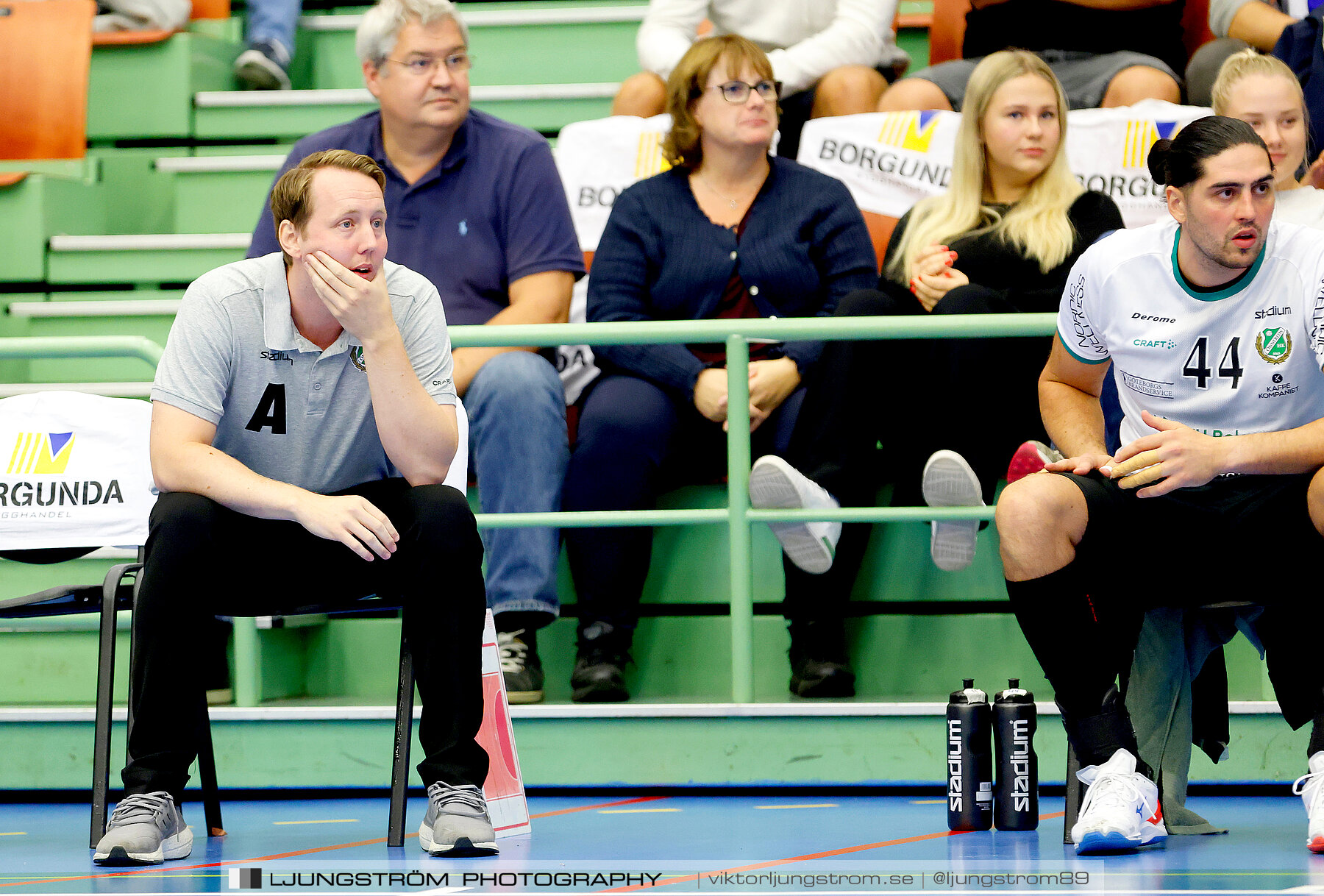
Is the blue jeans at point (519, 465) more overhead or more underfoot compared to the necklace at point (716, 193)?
more underfoot

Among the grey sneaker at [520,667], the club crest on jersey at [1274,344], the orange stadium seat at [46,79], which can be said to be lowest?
the grey sneaker at [520,667]

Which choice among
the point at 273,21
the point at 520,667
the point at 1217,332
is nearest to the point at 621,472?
the point at 520,667

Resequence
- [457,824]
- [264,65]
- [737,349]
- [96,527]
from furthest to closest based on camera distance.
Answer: [264,65]
[737,349]
[96,527]
[457,824]

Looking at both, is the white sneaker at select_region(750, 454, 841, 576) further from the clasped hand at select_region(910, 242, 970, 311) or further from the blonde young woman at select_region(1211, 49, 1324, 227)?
the blonde young woman at select_region(1211, 49, 1324, 227)

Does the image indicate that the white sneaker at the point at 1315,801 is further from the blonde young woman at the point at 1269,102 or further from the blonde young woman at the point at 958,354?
the blonde young woman at the point at 1269,102

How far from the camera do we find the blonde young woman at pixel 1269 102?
338cm

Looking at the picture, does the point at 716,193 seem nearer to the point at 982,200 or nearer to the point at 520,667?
the point at 982,200

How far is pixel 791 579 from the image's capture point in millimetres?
3330

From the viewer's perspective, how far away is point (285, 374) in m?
2.52

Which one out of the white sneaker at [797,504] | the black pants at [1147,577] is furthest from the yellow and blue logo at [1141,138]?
the black pants at [1147,577]

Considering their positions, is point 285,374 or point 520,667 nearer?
point 285,374

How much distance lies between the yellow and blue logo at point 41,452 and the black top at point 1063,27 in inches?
111

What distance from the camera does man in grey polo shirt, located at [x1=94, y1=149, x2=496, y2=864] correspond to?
231cm

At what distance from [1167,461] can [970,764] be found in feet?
1.98
